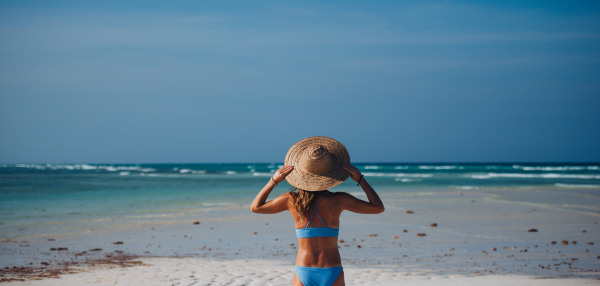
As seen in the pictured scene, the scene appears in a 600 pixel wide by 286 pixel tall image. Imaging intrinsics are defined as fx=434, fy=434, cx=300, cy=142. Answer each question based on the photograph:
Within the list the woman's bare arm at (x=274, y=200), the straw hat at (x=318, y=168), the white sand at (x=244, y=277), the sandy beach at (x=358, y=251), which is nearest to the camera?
the straw hat at (x=318, y=168)

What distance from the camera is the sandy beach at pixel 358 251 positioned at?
6637 mm

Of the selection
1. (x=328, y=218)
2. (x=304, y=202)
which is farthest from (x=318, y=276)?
(x=304, y=202)

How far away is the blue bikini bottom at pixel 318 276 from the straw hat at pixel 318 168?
0.63m

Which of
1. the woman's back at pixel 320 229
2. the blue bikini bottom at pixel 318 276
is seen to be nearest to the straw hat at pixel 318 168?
the woman's back at pixel 320 229

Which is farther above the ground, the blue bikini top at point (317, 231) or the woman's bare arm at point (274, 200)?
the woman's bare arm at point (274, 200)

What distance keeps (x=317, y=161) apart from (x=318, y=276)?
2.89ft

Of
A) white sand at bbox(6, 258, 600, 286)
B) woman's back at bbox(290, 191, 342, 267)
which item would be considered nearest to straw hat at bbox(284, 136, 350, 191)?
woman's back at bbox(290, 191, 342, 267)

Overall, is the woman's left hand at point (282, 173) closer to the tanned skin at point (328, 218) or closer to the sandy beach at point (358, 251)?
the tanned skin at point (328, 218)

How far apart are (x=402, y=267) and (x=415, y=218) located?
618 centimetres

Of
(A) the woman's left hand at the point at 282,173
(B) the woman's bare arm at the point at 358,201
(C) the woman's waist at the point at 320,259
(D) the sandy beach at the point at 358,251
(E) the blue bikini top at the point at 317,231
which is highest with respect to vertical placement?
(A) the woman's left hand at the point at 282,173

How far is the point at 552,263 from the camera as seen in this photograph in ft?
24.5

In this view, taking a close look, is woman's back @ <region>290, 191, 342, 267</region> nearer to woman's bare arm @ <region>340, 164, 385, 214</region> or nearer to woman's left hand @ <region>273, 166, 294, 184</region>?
woman's bare arm @ <region>340, 164, 385, 214</region>

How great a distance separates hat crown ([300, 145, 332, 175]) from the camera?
127 inches

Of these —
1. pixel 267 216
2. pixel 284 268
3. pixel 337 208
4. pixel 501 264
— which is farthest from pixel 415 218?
pixel 337 208
